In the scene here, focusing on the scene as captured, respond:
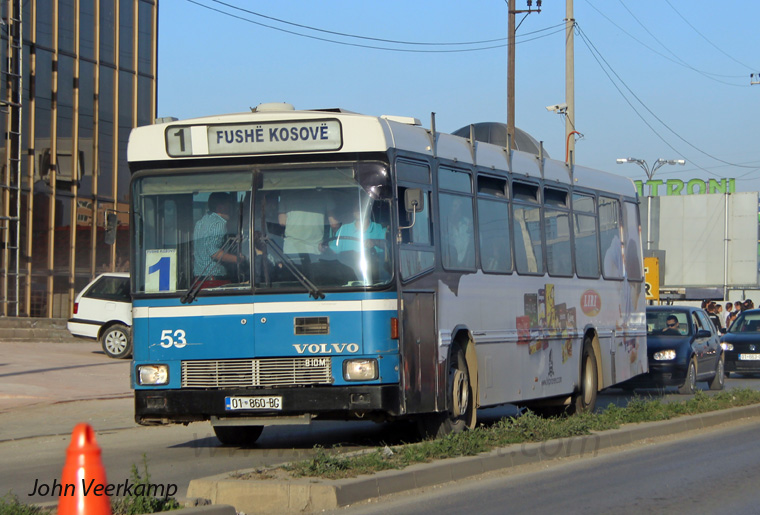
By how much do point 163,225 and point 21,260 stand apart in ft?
77.4

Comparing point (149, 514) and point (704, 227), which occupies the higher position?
point (704, 227)

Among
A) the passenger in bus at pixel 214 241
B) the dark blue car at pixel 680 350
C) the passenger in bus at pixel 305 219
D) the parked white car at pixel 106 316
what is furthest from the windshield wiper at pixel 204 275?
the parked white car at pixel 106 316

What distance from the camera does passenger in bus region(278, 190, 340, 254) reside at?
10.5 meters

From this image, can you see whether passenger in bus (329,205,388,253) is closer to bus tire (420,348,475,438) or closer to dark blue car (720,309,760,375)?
bus tire (420,348,475,438)

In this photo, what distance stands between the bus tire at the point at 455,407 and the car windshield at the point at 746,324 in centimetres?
1803

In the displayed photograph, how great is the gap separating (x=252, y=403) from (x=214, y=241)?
1546 mm

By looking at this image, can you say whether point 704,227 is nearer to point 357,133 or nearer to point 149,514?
point 357,133

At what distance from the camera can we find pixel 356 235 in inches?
412

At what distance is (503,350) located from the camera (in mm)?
13031

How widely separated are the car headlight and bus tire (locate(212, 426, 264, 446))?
A: 10.4 metres

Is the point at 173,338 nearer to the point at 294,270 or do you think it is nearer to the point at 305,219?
the point at 294,270

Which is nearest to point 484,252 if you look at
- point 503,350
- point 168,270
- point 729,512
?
point 503,350

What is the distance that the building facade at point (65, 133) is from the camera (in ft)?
106

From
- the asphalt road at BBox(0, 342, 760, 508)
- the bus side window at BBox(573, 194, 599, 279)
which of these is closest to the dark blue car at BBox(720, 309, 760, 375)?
the asphalt road at BBox(0, 342, 760, 508)
